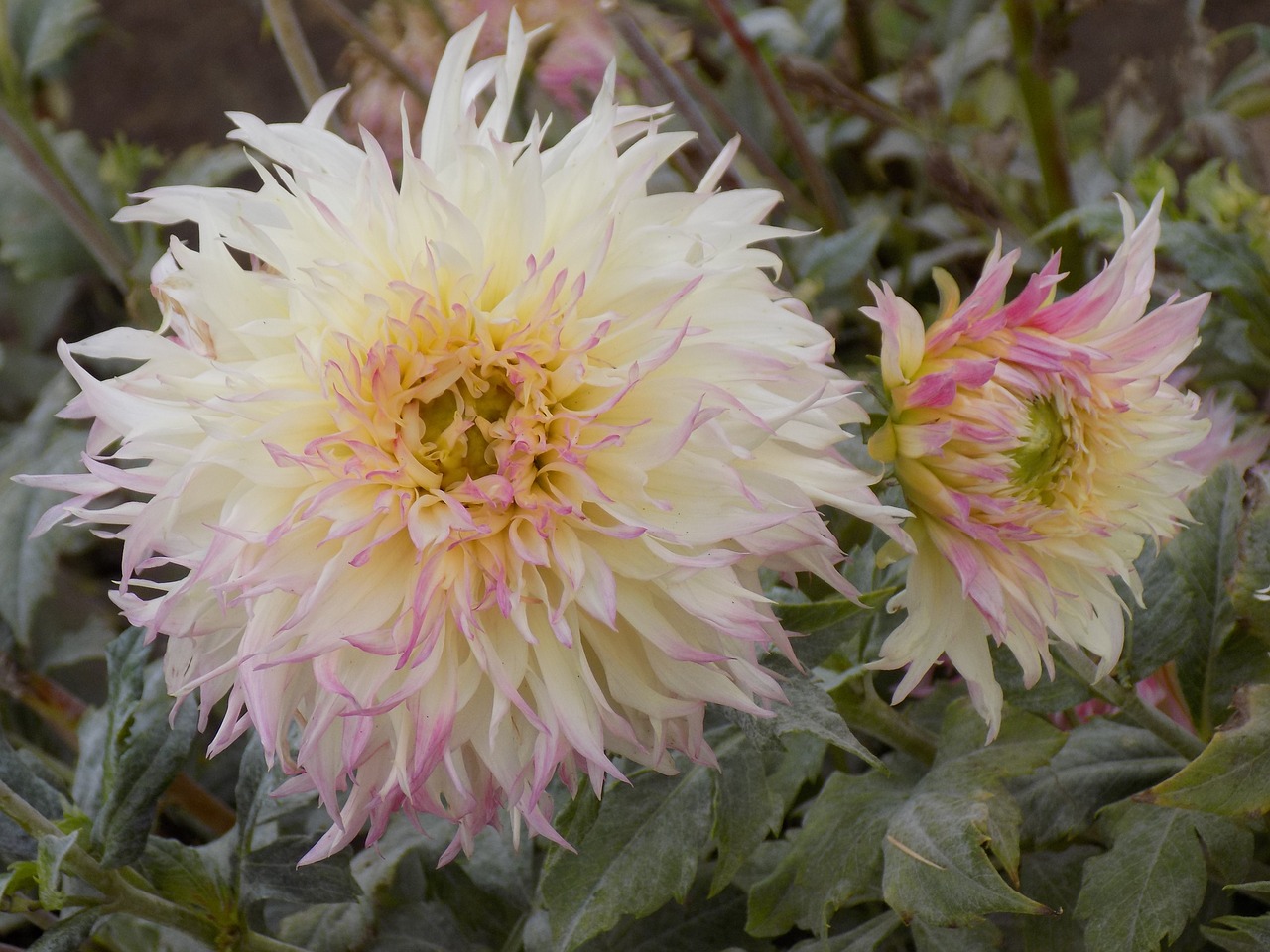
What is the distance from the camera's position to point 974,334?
492 millimetres

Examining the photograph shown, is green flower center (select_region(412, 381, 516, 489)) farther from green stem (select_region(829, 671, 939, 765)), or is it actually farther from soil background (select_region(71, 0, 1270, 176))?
soil background (select_region(71, 0, 1270, 176))

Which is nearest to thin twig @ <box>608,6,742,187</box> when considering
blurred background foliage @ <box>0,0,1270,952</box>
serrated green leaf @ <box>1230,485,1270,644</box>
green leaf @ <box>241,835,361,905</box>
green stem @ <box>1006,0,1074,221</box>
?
blurred background foliage @ <box>0,0,1270,952</box>

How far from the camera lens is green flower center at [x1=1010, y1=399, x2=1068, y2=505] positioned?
1.59 feet

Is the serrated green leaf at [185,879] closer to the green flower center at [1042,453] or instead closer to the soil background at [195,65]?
the green flower center at [1042,453]

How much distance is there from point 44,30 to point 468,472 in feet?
2.95

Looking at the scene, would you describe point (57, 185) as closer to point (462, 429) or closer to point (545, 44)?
point (545, 44)

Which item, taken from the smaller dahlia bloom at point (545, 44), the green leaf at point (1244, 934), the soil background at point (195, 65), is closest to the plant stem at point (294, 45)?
the smaller dahlia bloom at point (545, 44)

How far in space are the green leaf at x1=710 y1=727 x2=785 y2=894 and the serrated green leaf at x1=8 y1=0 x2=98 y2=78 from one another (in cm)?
95

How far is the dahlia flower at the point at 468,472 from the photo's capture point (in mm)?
440

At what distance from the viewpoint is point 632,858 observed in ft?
1.87

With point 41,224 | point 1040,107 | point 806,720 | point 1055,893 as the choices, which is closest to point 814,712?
point 806,720

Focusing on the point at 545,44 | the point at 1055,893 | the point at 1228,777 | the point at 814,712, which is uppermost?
the point at 545,44

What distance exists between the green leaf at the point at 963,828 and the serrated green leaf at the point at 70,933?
0.38 meters

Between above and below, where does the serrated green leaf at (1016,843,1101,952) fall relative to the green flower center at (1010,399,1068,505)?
below
